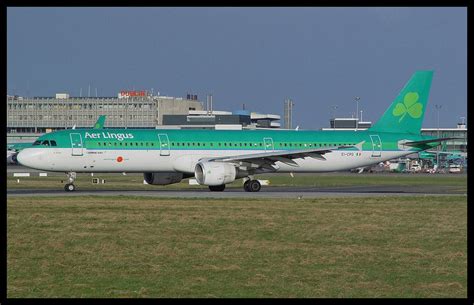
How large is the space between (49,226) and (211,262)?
28.0 ft

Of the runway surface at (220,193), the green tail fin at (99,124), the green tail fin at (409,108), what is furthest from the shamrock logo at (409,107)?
the green tail fin at (99,124)

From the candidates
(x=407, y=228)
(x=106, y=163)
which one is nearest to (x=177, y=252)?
(x=407, y=228)

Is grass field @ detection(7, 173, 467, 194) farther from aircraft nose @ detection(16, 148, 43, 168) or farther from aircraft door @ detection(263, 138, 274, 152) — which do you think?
aircraft nose @ detection(16, 148, 43, 168)

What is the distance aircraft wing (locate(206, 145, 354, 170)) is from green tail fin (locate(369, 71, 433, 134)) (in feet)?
21.4

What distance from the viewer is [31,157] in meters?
49.4

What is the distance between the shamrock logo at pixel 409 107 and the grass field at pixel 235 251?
21.9m

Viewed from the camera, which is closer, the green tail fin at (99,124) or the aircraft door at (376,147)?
the aircraft door at (376,147)

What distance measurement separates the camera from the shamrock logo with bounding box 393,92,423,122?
5719cm

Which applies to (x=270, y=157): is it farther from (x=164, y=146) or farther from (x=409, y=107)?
(x=409, y=107)

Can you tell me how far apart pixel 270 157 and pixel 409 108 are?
11507 mm

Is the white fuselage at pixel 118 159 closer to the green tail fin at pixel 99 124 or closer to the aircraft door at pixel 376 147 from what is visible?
the aircraft door at pixel 376 147

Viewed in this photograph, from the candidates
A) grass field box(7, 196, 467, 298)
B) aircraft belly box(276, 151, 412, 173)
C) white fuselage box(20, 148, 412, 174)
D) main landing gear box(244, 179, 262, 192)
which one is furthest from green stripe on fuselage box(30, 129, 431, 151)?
grass field box(7, 196, 467, 298)

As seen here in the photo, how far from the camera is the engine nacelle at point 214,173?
48450mm

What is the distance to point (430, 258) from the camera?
21781 millimetres
